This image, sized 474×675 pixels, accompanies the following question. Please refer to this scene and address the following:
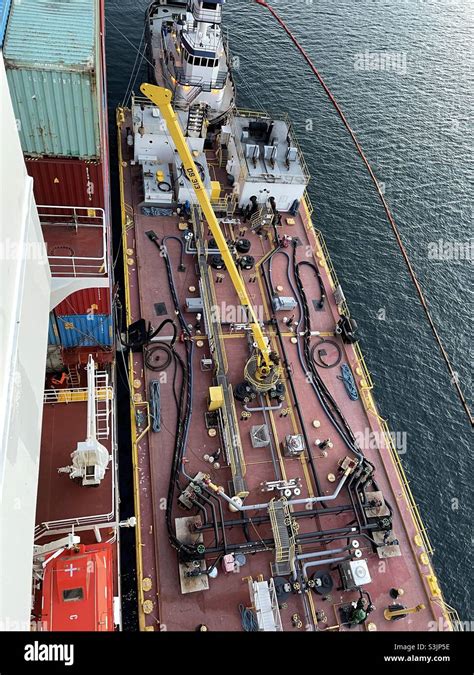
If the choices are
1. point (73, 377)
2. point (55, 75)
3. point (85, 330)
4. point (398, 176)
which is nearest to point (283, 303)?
point (85, 330)

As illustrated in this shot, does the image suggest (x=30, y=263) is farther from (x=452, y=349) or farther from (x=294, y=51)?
(x=294, y=51)

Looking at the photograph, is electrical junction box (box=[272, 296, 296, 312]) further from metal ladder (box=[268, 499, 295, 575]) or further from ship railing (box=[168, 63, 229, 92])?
ship railing (box=[168, 63, 229, 92])

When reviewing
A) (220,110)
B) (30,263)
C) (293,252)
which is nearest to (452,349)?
(293,252)

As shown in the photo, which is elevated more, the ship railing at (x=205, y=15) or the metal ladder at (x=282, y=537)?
the ship railing at (x=205, y=15)

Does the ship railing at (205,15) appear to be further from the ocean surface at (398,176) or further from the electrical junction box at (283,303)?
the electrical junction box at (283,303)

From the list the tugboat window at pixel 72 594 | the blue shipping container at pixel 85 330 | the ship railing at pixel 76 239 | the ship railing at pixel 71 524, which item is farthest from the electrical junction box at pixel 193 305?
the tugboat window at pixel 72 594
